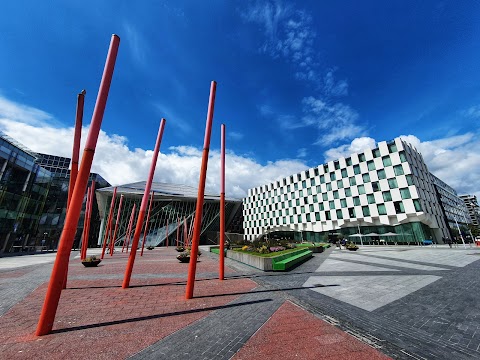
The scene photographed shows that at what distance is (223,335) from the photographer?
4875mm

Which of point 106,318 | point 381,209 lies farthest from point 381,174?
point 106,318

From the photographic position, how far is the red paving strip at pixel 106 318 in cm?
420

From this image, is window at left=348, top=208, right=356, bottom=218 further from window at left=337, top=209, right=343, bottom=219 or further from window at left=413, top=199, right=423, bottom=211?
window at left=413, top=199, right=423, bottom=211

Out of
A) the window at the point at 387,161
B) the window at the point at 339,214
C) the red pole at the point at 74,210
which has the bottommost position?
the red pole at the point at 74,210

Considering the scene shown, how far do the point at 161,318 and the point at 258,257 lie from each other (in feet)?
34.6

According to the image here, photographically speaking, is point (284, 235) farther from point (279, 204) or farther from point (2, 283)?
point (2, 283)

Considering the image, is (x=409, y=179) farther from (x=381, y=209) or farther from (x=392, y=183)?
(x=381, y=209)

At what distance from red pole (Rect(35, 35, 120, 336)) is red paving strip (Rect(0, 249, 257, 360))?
490 mm

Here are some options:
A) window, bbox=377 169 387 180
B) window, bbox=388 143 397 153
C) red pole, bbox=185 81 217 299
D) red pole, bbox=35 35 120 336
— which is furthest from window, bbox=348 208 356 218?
red pole, bbox=35 35 120 336

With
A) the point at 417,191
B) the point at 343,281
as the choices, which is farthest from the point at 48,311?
the point at 417,191

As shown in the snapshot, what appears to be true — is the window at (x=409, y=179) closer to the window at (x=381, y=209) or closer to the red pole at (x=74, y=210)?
the window at (x=381, y=209)

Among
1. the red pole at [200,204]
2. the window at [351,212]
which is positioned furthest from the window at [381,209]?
the red pole at [200,204]

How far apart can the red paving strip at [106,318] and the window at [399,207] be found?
→ 42189 mm

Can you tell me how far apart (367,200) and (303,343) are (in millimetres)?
47924
